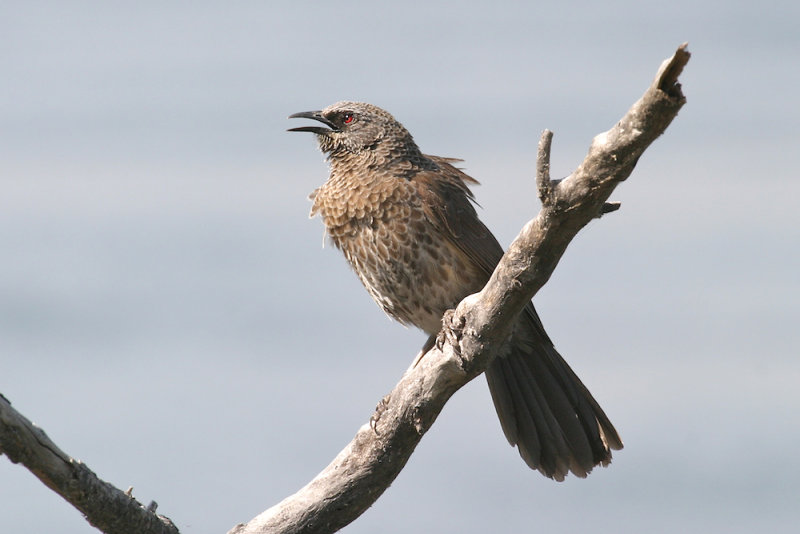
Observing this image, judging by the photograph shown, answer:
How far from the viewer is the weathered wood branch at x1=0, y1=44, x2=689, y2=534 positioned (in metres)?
4.25

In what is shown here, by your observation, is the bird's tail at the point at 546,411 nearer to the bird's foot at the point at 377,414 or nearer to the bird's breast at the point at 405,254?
the bird's breast at the point at 405,254

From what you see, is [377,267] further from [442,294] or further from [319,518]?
[319,518]

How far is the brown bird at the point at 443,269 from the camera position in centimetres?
687

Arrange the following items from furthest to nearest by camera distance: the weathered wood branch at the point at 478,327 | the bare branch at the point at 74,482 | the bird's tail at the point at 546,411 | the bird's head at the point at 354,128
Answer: the bird's head at the point at 354,128, the bird's tail at the point at 546,411, the bare branch at the point at 74,482, the weathered wood branch at the point at 478,327

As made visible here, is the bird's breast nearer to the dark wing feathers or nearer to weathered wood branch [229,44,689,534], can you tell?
the dark wing feathers

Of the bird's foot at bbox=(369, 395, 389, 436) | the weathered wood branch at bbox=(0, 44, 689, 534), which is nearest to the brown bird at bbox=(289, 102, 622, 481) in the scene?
the weathered wood branch at bbox=(0, 44, 689, 534)

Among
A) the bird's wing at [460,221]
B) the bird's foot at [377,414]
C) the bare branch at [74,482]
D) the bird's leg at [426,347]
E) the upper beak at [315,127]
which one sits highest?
the upper beak at [315,127]

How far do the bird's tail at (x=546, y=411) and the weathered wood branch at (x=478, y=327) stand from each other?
1105 millimetres

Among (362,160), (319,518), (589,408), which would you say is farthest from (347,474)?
(362,160)

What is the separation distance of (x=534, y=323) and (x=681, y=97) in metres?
3.11

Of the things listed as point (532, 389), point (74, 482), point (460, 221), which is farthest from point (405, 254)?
point (74, 482)

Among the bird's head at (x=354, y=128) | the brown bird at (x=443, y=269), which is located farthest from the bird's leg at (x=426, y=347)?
the bird's head at (x=354, y=128)

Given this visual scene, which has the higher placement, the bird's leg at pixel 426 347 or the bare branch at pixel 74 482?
the bird's leg at pixel 426 347

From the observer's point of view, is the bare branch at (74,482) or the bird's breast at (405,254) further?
the bird's breast at (405,254)
